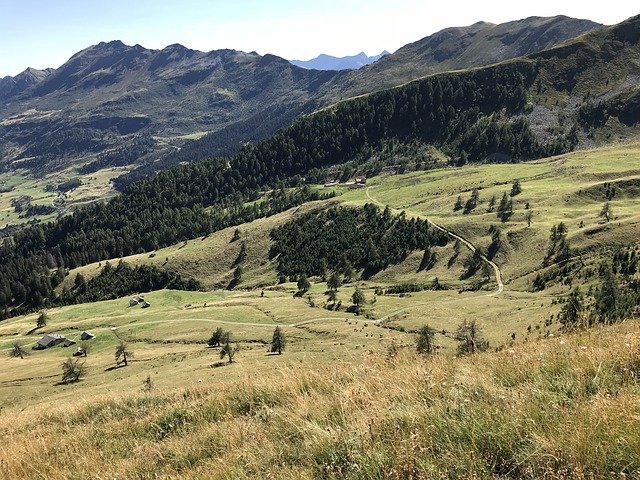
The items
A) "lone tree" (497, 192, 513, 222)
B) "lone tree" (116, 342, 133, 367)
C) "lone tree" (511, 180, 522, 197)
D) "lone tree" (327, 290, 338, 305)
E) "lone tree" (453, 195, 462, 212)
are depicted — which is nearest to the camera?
"lone tree" (116, 342, 133, 367)

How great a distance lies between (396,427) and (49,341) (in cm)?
13811

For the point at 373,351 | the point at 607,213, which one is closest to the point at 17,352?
the point at 373,351

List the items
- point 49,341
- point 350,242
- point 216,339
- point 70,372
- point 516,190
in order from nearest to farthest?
point 70,372
point 216,339
point 49,341
point 516,190
point 350,242

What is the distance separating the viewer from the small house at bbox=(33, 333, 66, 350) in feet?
402

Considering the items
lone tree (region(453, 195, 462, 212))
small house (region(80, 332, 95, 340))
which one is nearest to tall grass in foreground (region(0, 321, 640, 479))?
small house (region(80, 332, 95, 340))

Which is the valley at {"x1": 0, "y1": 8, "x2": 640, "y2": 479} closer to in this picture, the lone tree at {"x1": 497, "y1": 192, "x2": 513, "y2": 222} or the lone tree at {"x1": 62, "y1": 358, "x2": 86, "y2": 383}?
the lone tree at {"x1": 62, "y1": 358, "x2": 86, "y2": 383}

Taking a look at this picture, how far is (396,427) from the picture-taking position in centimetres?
899

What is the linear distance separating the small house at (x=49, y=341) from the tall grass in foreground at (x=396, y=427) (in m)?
125

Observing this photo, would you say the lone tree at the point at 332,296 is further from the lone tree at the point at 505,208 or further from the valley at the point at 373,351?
the lone tree at the point at 505,208

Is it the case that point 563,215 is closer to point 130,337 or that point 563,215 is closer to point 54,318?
point 130,337

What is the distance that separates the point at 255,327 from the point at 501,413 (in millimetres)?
103556

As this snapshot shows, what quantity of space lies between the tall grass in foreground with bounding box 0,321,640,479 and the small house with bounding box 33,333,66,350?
411 feet

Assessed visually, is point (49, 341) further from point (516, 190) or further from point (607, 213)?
point (607, 213)

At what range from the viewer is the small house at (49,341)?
122562 millimetres
